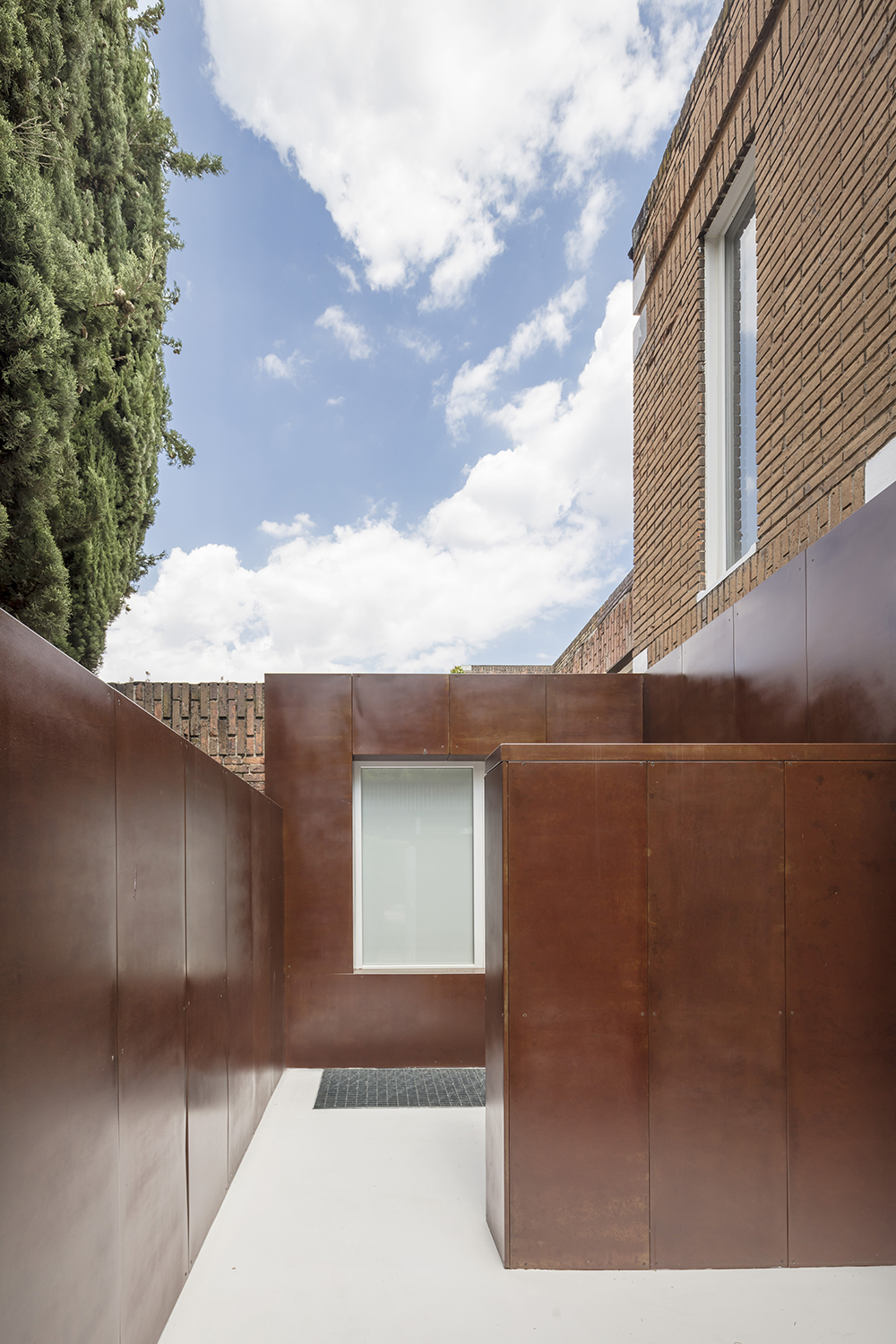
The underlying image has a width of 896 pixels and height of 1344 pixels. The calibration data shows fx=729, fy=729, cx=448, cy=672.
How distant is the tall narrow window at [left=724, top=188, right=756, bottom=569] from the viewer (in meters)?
5.28

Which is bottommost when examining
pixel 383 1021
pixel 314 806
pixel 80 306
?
pixel 383 1021

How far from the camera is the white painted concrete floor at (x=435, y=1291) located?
2.75 meters

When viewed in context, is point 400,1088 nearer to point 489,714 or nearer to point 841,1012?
point 489,714

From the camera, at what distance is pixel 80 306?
5863mm

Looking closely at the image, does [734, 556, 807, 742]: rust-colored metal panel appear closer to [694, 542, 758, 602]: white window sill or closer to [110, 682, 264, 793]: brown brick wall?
[694, 542, 758, 602]: white window sill

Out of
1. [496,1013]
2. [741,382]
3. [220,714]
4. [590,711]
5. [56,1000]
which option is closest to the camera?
[56,1000]

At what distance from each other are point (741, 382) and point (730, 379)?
174 millimetres

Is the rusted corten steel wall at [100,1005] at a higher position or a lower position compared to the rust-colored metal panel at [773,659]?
lower

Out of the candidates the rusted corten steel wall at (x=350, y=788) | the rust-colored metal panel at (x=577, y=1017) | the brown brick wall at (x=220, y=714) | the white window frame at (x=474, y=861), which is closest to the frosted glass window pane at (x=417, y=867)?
the white window frame at (x=474, y=861)

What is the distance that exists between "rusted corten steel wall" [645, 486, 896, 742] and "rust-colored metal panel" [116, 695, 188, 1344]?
3006 millimetres

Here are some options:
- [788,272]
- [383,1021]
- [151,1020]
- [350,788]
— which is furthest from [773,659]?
[383,1021]

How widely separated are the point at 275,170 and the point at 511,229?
5.61 metres

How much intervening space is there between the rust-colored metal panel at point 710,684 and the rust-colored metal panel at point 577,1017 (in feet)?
5.80

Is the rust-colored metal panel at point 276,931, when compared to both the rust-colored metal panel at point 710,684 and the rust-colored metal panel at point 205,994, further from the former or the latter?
the rust-colored metal panel at point 710,684
